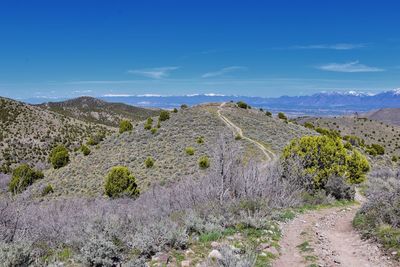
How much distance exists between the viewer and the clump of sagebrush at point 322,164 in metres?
17.1

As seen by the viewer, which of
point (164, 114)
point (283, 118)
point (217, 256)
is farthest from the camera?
point (283, 118)

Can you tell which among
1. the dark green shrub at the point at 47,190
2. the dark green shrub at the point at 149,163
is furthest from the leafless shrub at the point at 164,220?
the dark green shrub at the point at 47,190

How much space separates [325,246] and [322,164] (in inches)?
391

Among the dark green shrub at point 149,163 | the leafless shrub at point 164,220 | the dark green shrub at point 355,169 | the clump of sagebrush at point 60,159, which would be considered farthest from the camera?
the clump of sagebrush at point 60,159

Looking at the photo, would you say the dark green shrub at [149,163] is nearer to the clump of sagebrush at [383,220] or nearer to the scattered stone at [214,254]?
the clump of sagebrush at [383,220]

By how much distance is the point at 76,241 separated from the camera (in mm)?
7520

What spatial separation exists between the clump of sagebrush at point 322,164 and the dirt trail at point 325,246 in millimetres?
5338

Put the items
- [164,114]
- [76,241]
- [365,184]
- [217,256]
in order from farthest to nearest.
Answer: [164,114], [365,184], [76,241], [217,256]

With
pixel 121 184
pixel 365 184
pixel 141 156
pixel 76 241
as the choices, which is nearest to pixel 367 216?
pixel 76 241

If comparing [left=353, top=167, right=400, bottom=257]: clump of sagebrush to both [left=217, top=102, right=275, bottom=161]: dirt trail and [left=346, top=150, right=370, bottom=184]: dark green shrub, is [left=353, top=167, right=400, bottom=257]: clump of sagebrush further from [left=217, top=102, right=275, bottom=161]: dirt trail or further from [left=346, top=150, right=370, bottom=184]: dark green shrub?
[left=217, top=102, right=275, bottom=161]: dirt trail

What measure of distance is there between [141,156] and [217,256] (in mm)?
26099

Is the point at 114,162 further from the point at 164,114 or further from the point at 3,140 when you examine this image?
the point at 3,140

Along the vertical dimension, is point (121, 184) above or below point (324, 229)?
below

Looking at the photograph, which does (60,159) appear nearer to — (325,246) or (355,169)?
(355,169)
